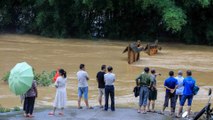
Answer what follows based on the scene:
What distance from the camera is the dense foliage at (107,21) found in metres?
42.6

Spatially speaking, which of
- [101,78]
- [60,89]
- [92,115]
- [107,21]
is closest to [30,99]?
[60,89]

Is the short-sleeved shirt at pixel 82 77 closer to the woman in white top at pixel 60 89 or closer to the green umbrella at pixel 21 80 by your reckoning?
the woman in white top at pixel 60 89

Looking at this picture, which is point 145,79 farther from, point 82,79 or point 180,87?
point 82,79

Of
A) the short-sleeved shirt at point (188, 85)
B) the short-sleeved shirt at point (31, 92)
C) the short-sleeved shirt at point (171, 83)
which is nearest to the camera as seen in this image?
the short-sleeved shirt at point (31, 92)

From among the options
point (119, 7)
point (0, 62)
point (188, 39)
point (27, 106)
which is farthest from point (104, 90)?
point (119, 7)

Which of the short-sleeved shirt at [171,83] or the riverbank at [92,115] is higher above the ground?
the short-sleeved shirt at [171,83]

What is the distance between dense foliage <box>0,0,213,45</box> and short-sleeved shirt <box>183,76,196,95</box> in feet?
92.2

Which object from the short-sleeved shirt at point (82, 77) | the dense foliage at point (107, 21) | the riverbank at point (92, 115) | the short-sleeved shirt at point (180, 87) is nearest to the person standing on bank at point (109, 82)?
the riverbank at point (92, 115)

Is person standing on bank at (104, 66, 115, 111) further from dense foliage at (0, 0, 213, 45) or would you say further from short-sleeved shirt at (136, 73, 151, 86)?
dense foliage at (0, 0, 213, 45)

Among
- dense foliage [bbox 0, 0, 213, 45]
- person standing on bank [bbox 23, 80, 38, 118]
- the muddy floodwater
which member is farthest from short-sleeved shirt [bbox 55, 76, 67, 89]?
dense foliage [bbox 0, 0, 213, 45]

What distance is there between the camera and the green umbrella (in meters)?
11.9

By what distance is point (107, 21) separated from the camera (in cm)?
4547

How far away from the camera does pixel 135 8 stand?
43844 millimetres

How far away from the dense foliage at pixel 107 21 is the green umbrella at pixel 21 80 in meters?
29.3
